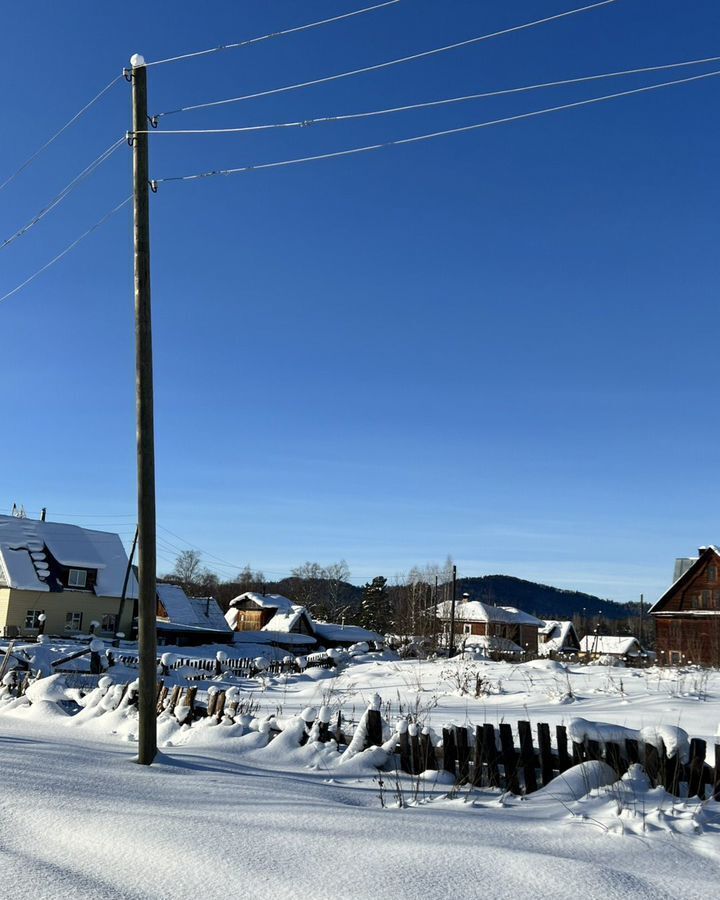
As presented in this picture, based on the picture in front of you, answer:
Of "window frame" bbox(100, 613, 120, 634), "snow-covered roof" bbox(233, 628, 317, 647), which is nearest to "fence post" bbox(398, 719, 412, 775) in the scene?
"window frame" bbox(100, 613, 120, 634)

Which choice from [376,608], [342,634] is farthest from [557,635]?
[342,634]

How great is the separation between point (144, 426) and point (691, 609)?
39.7 metres

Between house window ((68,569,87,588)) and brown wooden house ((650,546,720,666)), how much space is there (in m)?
→ 33.1

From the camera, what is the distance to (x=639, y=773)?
7.41 m

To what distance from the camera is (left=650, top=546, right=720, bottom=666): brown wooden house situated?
40.9 metres

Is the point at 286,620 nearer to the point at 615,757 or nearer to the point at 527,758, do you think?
the point at 527,758

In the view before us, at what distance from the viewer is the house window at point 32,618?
148 feet

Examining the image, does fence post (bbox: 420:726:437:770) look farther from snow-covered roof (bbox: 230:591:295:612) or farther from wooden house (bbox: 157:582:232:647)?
snow-covered roof (bbox: 230:591:295:612)

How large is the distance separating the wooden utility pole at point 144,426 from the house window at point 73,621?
4183 centimetres

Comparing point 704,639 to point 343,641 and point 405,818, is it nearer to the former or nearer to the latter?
point 343,641

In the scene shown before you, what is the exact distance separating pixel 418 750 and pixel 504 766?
0.97 meters

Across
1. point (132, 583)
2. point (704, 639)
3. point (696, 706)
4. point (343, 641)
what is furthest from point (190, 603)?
point (696, 706)

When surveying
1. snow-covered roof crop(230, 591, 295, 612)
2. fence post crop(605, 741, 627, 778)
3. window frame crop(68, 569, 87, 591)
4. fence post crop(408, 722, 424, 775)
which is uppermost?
window frame crop(68, 569, 87, 591)

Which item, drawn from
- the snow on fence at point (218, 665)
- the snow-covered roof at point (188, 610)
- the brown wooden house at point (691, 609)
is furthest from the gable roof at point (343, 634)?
the snow on fence at point (218, 665)
